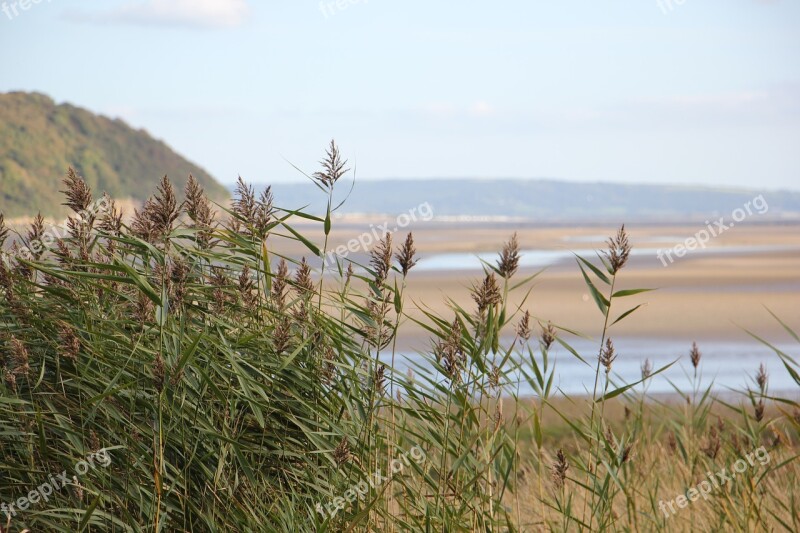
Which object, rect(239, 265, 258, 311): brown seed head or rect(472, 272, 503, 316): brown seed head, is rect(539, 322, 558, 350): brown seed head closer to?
rect(472, 272, 503, 316): brown seed head

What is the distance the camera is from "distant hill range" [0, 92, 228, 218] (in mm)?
88625

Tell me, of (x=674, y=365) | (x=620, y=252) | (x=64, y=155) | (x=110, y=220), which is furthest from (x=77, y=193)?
(x=64, y=155)

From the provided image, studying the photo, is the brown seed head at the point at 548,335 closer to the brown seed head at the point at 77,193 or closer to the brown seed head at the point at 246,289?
the brown seed head at the point at 246,289

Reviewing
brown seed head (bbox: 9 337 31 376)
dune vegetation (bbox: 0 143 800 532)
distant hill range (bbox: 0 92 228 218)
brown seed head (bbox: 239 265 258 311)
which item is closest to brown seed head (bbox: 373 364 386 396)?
dune vegetation (bbox: 0 143 800 532)

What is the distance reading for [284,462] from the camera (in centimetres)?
405

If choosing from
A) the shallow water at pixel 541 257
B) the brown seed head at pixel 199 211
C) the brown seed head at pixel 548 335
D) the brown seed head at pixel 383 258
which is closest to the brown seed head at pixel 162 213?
the brown seed head at pixel 199 211

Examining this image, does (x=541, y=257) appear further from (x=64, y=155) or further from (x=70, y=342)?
(x=64, y=155)

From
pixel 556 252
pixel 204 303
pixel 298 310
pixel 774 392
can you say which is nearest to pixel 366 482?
pixel 298 310

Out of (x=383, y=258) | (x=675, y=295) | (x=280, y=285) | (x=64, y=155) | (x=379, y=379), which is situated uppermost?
(x=64, y=155)

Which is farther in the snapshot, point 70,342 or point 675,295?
point 675,295

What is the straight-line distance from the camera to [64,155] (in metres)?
103

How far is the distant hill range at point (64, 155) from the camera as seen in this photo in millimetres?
88625

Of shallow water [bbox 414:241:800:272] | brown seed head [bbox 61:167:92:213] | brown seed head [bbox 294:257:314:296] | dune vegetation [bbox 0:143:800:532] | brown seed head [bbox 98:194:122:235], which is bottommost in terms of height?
shallow water [bbox 414:241:800:272]

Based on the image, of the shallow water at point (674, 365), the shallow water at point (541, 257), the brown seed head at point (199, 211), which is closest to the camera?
the brown seed head at point (199, 211)
